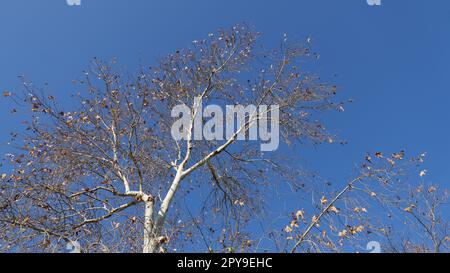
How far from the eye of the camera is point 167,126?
9.26 meters

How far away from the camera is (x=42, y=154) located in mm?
7621

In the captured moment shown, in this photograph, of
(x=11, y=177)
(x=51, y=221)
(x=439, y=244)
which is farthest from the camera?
(x=439, y=244)

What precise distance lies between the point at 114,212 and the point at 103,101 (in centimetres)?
269

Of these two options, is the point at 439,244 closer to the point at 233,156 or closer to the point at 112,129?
the point at 233,156

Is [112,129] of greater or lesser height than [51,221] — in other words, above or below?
above

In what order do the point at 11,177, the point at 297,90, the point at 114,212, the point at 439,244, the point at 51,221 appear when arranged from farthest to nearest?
the point at 439,244
the point at 297,90
the point at 114,212
the point at 11,177
the point at 51,221

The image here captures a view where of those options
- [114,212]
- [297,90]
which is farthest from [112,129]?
[297,90]

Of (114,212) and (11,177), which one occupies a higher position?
(11,177)

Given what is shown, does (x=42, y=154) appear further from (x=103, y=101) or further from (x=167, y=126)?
(x=167, y=126)

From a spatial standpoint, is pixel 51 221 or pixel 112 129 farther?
pixel 112 129

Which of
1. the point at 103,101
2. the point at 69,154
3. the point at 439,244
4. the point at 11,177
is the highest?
the point at 103,101

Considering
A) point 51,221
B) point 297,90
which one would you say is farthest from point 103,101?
point 297,90
